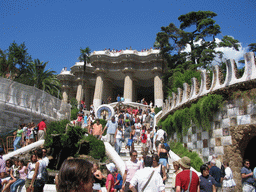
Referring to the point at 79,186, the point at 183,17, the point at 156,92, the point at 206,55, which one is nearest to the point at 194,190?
the point at 79,186

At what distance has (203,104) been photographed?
9922 mm

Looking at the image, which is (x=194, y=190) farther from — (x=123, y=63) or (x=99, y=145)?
(x=123, y=63)

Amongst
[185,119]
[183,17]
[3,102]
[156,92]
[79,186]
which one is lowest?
[79,186]

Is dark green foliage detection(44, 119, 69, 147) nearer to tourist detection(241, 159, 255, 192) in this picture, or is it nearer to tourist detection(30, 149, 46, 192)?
tourist detection(30, 149, 46, 192)

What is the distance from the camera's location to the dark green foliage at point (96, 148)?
389 inches

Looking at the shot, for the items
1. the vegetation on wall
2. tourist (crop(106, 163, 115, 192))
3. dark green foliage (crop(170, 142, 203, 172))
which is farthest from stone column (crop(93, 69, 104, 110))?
tourist (crop(106, 163, 115, 192))

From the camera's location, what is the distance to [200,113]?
10141 millimetres

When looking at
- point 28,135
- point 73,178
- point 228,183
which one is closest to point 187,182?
point 73,178

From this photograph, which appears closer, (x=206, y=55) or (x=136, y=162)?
(x=136, y=162)

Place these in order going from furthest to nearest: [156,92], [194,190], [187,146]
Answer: [156,92] < [187,146] < [194,190]

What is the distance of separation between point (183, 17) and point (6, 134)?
76.3 feet

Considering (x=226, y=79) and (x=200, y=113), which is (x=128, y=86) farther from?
(x=226, y=79)

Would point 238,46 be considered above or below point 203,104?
above

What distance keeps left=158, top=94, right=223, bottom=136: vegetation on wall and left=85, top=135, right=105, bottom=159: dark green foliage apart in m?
4.41
